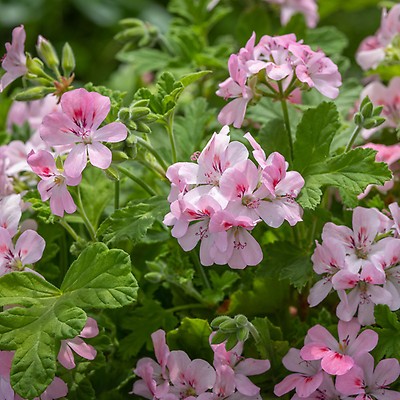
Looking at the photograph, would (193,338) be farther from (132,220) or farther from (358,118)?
(358,118)

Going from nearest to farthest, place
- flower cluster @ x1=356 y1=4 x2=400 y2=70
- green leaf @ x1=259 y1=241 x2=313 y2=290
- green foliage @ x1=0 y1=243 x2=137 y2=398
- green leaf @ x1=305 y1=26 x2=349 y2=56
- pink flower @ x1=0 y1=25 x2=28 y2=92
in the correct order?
green foliage @ x1=0 y1=243 x2=137 y2=398 < green leaf @ x1=259 y1=241 x2=313 y2=290 < pink flower @ x1=0 y1=25 x2=28 y2=92 < flower cluster @ x1=356 y1=4 x2=400 y2=70 < green leaf @ x1=305 y1=26 x2=349 y2=56

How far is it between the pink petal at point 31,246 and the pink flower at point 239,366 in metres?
0.21

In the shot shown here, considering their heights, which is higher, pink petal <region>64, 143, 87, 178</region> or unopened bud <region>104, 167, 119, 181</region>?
pink petal <region>64, 143, 87, 178</region>

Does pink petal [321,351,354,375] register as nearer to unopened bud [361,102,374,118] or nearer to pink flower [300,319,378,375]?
pink flower [300,319,378,375]

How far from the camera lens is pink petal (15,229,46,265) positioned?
0.86 meters

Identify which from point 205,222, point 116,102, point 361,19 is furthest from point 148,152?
point 361,19

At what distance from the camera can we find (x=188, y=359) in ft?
2.88

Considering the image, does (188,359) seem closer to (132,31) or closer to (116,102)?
(116,102)

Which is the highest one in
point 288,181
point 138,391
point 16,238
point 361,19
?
point 288,181

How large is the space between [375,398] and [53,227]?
0.46 metres

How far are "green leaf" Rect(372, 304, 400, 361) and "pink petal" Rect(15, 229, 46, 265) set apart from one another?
1.18ft

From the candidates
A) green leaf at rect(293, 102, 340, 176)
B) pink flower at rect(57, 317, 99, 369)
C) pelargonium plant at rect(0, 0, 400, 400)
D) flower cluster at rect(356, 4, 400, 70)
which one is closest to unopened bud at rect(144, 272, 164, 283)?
pelargonium plant at rect(0, 0, 400, 400)

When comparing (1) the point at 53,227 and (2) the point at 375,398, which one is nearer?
(2) the point at 375,398

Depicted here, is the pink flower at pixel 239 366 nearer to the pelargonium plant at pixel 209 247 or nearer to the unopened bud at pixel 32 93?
the pelargonium plant at pixel 209 247
